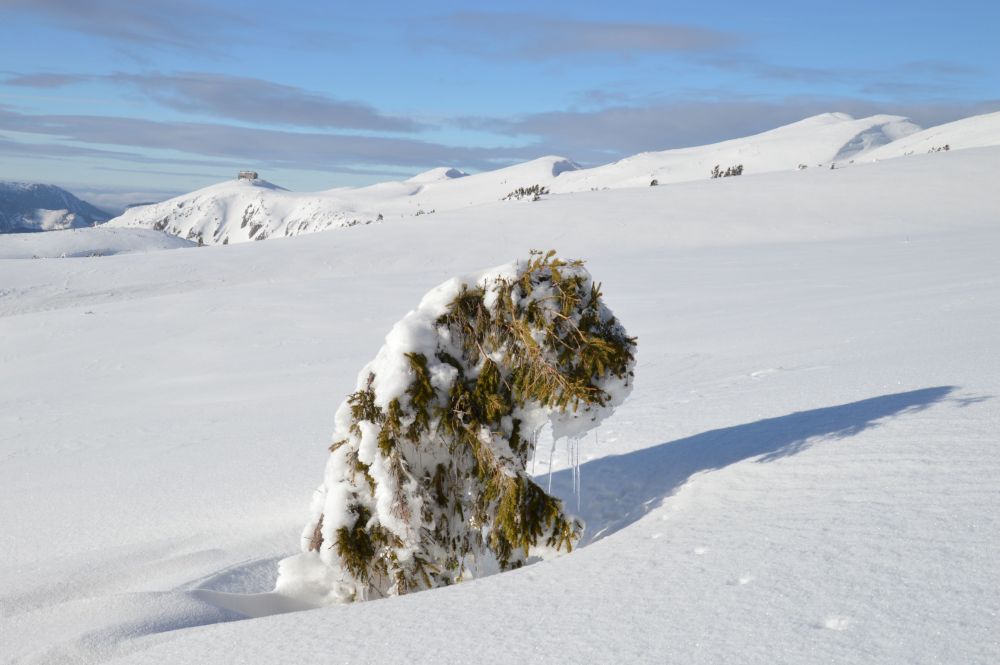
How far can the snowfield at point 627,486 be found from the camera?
2957mm

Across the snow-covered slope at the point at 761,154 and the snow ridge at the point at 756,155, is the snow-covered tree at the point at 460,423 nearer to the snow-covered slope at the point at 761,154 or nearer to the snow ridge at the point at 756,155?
the snow ridge at the point at 756,155

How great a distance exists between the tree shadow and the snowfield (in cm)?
3

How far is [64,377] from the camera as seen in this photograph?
44.8 feet

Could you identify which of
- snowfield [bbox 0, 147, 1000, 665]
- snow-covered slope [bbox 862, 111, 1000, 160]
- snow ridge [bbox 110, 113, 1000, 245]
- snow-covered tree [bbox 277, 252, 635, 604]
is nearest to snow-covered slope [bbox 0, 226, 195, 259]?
snow ridge [bbox 110, 113, 1000, 245]

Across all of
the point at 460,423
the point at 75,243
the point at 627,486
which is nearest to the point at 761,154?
the point at 75,243

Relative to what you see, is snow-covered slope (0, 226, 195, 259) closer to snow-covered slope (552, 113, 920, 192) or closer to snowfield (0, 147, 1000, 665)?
snowfield (0, 147, 1000, 665)

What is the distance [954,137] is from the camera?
284 feet

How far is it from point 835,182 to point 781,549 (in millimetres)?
34302

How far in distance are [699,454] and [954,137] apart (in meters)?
98.2

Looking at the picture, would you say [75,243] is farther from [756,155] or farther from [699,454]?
[756,155]

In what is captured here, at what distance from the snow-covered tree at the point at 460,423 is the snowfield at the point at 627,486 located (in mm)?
602

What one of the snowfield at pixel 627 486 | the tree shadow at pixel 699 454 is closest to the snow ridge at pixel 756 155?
the snowfield at pixel 627 486

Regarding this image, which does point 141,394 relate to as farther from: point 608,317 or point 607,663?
point 607,663

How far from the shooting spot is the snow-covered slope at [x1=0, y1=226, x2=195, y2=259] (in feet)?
142
